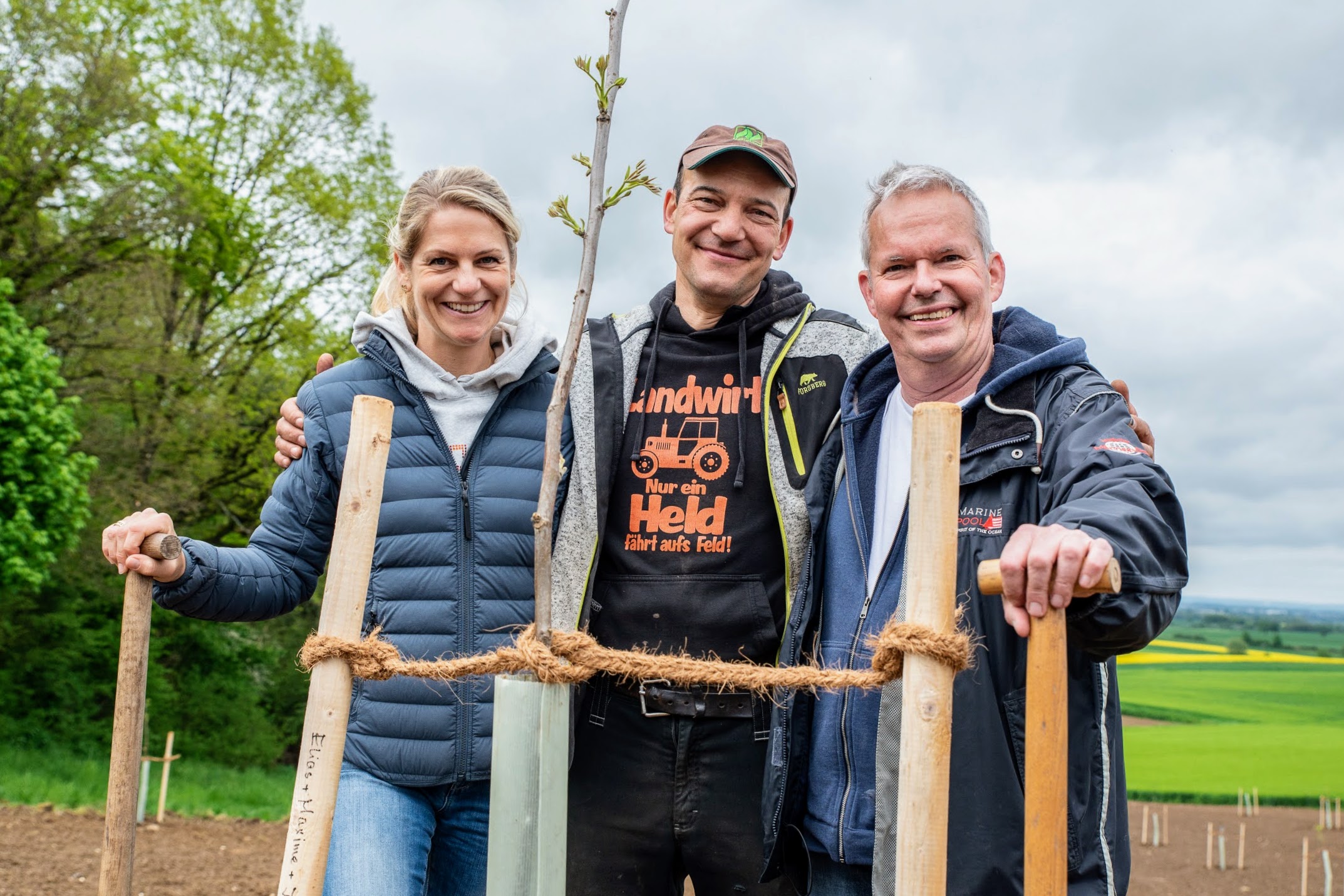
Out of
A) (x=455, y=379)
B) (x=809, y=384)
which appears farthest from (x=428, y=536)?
(x=809, y=384)

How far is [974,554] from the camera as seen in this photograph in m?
2.22

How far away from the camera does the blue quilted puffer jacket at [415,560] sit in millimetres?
2588

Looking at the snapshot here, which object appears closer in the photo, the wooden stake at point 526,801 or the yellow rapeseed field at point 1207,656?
the wooden stake at point 526,801

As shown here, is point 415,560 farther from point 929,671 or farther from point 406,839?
point 929,671

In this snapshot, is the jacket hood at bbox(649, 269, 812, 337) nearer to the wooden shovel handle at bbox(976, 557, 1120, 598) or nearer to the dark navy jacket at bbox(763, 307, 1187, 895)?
the dark navy jacket at bbox(763, 307, 1187, 895)

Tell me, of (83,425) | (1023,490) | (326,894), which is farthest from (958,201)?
(83,425)

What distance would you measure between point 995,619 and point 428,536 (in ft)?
4.46

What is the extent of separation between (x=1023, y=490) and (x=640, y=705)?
1150 mm

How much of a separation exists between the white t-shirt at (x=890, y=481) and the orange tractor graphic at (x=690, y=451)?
461 millimetres

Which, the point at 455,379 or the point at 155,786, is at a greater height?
the point at 455,379

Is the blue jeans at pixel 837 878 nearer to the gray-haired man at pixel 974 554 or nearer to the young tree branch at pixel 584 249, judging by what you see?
the gray-haired man at pixel 974 554

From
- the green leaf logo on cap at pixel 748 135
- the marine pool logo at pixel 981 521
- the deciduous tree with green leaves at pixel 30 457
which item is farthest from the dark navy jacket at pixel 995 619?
the deciduous tree with green leaves at pixel 30 457

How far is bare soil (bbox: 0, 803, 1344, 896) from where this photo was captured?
890cm

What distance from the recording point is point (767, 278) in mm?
3113
